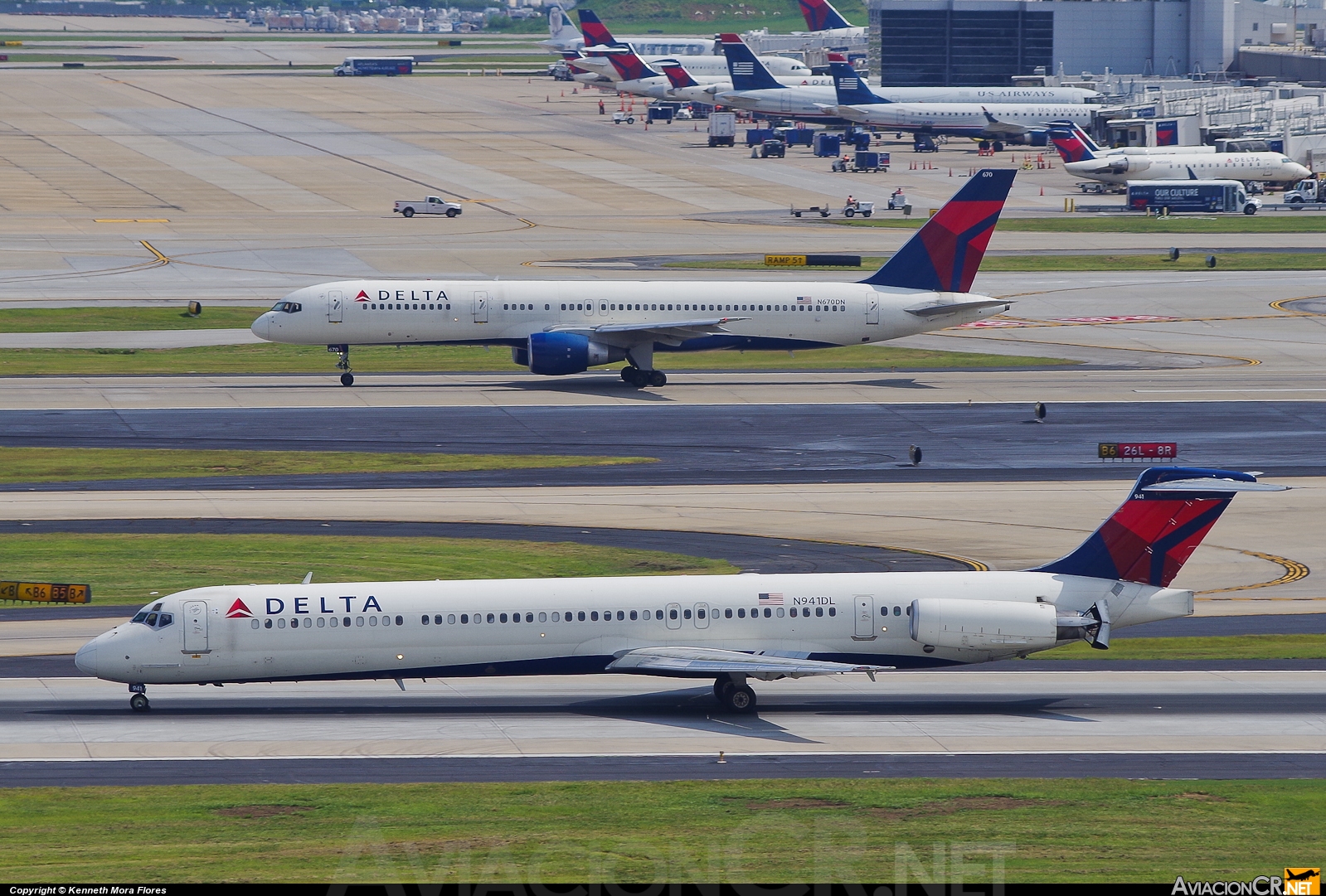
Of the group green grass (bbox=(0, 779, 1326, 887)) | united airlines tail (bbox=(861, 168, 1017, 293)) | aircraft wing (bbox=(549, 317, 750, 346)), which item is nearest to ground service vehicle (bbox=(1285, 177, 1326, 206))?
united airlines tail (bbox=(861, 168, 1017, 293))

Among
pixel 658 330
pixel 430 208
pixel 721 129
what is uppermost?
pixel 721 129

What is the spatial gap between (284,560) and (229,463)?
545 inches

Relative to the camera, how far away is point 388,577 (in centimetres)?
4831

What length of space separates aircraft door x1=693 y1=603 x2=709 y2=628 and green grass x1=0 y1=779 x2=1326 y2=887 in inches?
230

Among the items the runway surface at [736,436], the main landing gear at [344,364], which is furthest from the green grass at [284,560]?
the main landing gear at [344,364]

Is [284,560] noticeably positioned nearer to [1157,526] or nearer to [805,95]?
[1157,526]

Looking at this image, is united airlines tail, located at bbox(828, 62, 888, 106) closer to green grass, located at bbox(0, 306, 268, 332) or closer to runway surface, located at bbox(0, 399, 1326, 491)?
green grass, located at bbox(0, 306, 268, 332)

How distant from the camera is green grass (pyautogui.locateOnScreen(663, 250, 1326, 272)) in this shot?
11062cm

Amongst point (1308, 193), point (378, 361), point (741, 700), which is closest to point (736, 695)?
point (741, 700)

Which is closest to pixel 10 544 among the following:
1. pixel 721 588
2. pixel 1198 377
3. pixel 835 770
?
pixel 721 588

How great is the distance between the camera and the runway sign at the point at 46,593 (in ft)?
153

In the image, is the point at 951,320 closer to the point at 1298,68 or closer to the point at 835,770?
the point at 835,770

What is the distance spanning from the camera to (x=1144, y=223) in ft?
440

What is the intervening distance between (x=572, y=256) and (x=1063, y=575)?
77.7m
